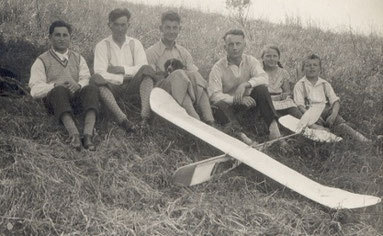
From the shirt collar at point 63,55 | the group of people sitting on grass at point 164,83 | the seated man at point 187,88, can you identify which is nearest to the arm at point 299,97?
the group of people sitting on grass at point 164,83

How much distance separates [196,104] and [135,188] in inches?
53.5

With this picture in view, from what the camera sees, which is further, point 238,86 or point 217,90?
point 238,86

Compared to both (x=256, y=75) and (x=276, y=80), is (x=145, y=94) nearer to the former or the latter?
(x=256, y=75)

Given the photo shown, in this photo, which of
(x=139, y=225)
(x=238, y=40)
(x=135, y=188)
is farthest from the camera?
(x=238, y=40)

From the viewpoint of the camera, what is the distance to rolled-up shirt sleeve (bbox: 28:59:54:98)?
3711 mm

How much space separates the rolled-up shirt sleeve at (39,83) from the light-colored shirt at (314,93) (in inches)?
102

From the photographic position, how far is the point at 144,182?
128 inches

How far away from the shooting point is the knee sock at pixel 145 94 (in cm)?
399

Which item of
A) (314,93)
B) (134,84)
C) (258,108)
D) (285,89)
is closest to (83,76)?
(134,84)

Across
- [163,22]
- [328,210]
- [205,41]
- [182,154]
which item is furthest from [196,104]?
[205,41]

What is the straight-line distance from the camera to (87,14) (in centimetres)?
632

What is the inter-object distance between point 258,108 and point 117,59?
58.0 inches

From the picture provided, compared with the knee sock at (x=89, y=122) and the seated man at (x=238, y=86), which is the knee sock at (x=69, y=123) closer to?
the knee sock at (x=89, y=122)

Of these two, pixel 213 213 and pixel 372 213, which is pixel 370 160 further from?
pixel 213 213
